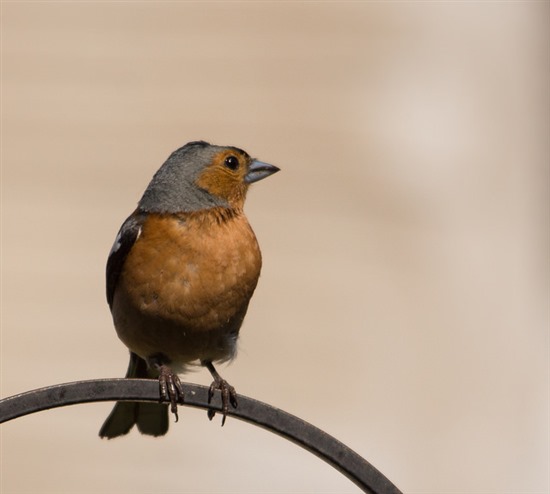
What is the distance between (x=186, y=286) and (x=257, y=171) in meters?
0.95

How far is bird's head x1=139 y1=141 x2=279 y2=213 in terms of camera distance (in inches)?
225

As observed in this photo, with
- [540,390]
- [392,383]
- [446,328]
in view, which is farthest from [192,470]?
[540,390]

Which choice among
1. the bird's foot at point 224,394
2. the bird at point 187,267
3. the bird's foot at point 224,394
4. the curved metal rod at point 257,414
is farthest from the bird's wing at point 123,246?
the curved metal rod at point 257,414

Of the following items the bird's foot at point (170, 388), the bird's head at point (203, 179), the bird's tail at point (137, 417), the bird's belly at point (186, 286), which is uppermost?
the bird's head at point (203, 179)

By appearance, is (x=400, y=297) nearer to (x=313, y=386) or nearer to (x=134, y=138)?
(x=313, y=386)

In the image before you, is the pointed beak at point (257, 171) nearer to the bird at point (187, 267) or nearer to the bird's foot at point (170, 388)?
the bird at point (187, 267)

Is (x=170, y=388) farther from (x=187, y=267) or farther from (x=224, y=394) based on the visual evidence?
(x=187, y=267)

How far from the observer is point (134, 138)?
893cm

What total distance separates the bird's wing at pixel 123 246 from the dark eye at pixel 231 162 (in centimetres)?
53

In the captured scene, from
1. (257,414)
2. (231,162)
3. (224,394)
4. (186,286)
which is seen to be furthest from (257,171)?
(257,414)

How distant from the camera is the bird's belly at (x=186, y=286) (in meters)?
5.30

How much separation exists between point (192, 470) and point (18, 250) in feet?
6.85

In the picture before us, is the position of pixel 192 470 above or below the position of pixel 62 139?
below

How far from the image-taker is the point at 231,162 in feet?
19.5
